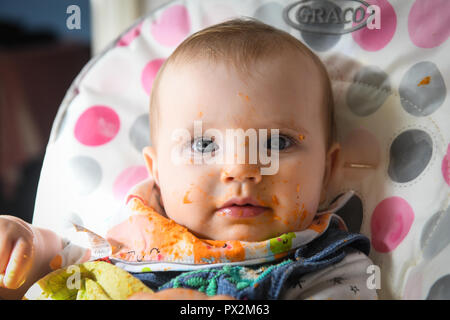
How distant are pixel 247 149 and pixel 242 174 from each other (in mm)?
31

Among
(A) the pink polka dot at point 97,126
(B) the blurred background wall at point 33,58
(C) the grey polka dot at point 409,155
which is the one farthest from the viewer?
(B) the blurred background wall at point 33,58

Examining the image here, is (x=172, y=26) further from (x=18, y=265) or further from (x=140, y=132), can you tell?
(x=18, y=265)

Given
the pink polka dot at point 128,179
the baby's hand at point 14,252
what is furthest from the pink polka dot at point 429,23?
the baby's hand at point 14,252

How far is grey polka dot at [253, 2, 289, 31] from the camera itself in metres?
0.75

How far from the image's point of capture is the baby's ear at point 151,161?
699 millimetres

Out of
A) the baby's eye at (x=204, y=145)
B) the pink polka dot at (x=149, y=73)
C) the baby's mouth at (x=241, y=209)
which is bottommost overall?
the baby's mouth at (x=241, y=209)

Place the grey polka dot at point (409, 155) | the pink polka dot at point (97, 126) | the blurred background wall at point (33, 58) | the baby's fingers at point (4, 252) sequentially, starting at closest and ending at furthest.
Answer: the baby's fingers at point (4, 252)
the grey polka dot at point (409, 155)
the pink polka dot at point (97, 126)
the blurred background wall at point (33, 58)

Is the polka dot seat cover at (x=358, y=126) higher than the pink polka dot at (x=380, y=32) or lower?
lower

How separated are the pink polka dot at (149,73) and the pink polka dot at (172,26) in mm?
36

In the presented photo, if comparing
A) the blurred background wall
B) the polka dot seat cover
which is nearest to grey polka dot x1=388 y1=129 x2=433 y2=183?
the polka dot seat cover

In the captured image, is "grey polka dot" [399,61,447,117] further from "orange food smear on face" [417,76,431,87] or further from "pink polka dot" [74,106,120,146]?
"pink polka dot" [74,106,120,146]

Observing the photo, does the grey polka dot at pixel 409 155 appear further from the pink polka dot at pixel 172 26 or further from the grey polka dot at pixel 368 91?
the pink polka dot at pixel 172 26

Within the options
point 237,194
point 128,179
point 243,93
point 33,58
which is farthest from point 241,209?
point 33,58

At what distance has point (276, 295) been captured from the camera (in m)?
0.53
